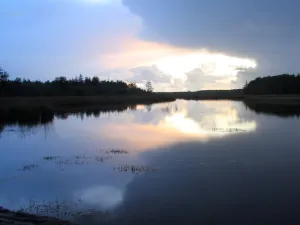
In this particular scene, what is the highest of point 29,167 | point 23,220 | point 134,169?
point 23,220

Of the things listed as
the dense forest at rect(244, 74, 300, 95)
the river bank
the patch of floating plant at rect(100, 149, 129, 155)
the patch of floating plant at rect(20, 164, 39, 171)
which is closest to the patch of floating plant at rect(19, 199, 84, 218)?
the river bank

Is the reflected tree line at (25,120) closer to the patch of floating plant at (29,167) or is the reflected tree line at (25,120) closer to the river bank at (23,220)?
the patch of floating plant at (29,167)

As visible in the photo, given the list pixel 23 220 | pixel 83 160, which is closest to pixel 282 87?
pixel 83 160

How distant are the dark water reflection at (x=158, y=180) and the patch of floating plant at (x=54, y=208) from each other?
28mm

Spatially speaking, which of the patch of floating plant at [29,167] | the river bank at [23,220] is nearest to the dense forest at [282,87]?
the patch of floating plant at [29,167]

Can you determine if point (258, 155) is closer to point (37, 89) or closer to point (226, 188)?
point (226, 188)

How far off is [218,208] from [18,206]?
Answer: 19.4 ft

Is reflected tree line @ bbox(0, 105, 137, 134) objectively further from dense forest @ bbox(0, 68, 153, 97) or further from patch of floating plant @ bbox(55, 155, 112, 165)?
dense forest @ bbox(0, 68, 153, 97)

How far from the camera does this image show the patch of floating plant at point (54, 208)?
8773mm

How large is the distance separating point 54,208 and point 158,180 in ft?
13.7

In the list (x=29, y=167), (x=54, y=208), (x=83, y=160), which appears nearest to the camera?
(x=54, y=208)

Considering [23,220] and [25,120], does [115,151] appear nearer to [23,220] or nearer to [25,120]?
[23,220]

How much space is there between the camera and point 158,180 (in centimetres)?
1207

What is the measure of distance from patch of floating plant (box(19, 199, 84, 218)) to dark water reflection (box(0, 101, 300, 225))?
28 mm
